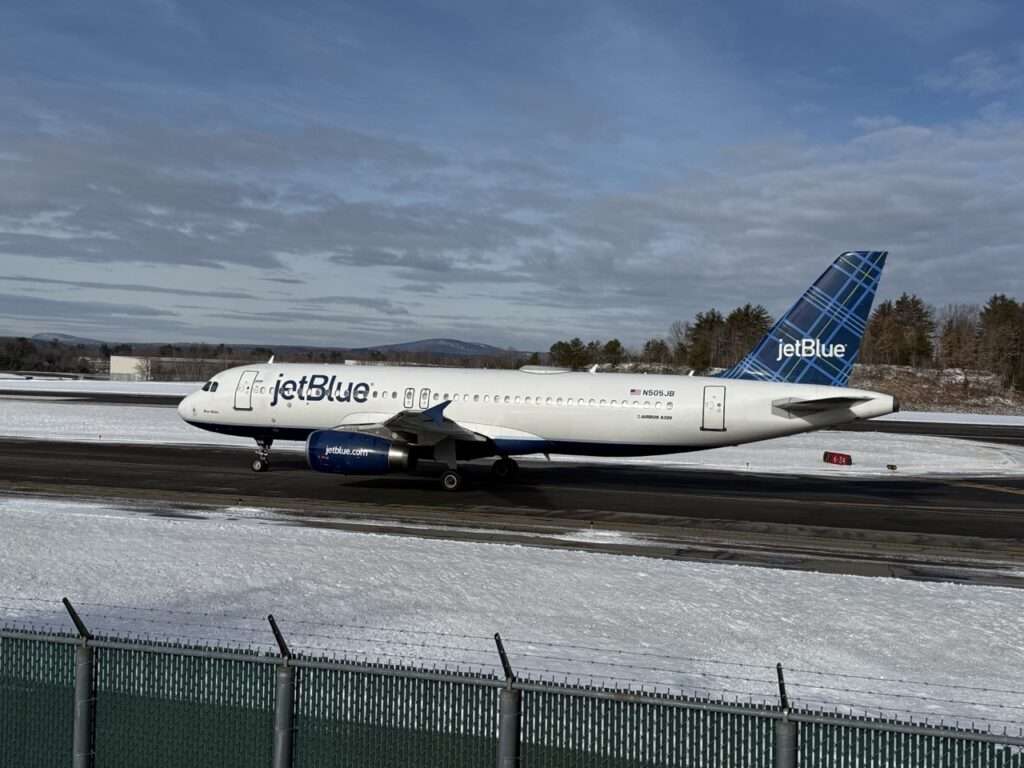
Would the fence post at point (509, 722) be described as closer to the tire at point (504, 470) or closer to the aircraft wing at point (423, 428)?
the aircraft wing at point (423, 428)

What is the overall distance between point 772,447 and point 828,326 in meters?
18.2

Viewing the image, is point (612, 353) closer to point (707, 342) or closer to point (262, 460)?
point (707, 342)

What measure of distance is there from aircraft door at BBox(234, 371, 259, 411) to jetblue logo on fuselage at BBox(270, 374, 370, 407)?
3.02 ft

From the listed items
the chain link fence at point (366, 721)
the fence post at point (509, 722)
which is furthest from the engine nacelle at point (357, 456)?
the fence post at point (509, 722)

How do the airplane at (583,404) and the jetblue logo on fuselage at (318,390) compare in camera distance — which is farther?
the jetblue logo on fuselage at (318,390)

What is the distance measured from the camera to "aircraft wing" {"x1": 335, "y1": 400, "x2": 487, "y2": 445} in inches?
1204

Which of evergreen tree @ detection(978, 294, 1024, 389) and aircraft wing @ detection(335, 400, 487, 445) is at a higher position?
evergreen tree @ detection(978, 294, 1024, 389)

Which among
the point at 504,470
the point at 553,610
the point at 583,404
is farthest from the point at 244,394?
the point at 553,610

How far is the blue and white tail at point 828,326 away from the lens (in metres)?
30.2

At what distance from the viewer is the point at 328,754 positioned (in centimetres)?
750

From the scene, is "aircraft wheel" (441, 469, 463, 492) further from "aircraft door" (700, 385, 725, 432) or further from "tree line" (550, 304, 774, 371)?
Answer: "tree line" (550, 304, 774, 371)

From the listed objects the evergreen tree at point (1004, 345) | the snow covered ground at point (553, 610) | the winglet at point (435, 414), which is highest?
the evergreen tree at point (1004, 345)

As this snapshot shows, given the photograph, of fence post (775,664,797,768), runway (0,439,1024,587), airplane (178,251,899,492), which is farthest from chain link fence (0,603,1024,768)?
airplane (178,251,899,492)

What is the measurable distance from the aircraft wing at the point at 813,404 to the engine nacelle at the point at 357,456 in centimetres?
1206
